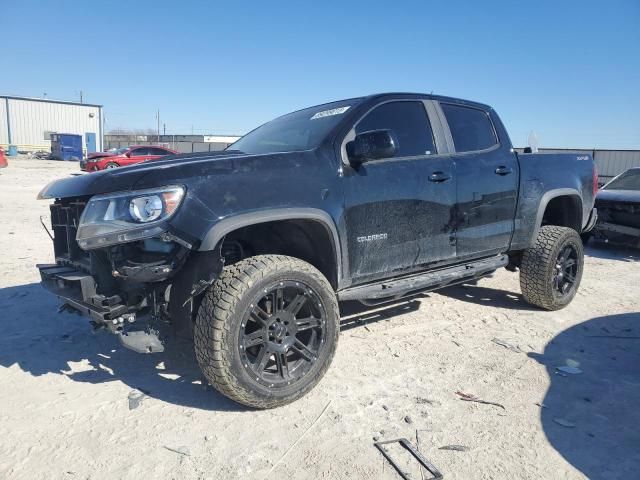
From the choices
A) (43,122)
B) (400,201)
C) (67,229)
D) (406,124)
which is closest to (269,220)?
(400,201)

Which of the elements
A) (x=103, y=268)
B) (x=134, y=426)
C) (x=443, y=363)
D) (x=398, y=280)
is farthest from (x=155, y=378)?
(x=443, y=363)

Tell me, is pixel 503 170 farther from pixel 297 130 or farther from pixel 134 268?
pixel 134 268

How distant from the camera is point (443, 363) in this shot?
12.0 ft

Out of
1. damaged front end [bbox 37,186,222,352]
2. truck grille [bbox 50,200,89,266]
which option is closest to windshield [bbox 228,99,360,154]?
damaged front end [bbox 37,186,222,352]

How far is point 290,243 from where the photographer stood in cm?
336

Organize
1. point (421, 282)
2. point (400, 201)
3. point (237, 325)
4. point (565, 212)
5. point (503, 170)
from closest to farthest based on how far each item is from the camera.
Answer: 1. point (237, 325)
2. point (400, 201)
3. point (421, 282)
4. point (503, 170)
5. point (565, 212)

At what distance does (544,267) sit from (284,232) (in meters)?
2.84

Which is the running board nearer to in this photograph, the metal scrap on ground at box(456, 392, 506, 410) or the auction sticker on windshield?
the metal scrap on ground at box(456, 392, 506, 410)

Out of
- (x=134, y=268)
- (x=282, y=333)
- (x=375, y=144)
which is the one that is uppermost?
(x=375, y=144)

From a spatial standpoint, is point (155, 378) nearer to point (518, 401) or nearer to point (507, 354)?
point (518, 401)

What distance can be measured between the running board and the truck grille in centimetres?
175

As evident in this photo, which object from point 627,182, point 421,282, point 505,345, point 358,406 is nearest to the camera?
point 358,406

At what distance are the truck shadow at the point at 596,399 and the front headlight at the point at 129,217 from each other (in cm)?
247

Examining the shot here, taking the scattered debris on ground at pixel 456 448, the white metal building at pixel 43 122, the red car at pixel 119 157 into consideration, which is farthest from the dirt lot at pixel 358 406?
the white metal building at pixel 43 122
